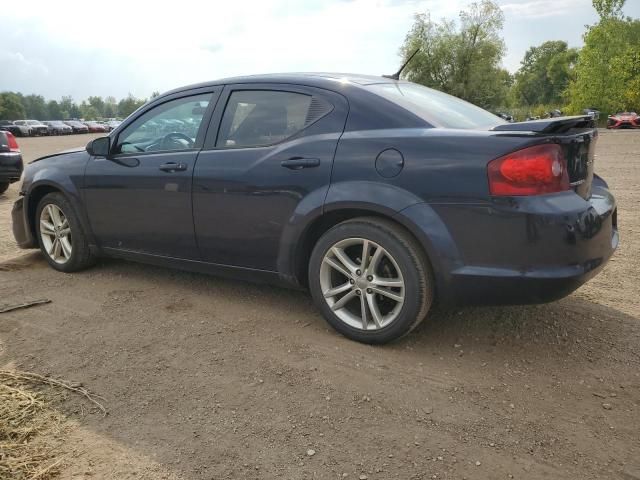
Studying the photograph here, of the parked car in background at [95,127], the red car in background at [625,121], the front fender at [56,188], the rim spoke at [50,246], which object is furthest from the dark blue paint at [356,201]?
the parked car in background at [95,127]

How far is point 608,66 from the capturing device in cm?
4338

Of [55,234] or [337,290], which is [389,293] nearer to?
[337,290]

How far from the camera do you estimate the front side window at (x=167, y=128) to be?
4.06 m

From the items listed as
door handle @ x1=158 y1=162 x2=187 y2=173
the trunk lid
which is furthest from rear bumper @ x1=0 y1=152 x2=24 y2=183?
the trunk lid

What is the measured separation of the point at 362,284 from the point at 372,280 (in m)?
0.07

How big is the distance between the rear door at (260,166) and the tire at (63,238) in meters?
1.44

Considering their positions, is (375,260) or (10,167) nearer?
(375,260)

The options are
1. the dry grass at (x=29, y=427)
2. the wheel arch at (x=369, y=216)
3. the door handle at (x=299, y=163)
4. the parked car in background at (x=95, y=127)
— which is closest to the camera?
the dry grass at (x=29, y=427)

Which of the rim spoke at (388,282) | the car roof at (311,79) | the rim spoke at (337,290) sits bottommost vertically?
the rim spoke at (337,290)

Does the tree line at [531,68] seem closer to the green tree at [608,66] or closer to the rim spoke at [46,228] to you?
the green tree at [608,66]

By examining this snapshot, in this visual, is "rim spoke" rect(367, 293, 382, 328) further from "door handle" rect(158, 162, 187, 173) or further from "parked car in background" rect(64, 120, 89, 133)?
"parked car in background" rect(64, 120, 89, 133)

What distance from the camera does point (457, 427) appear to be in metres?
2.51

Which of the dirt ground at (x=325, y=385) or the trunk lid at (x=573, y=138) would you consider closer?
the dirt ground at (x=325, y=385)

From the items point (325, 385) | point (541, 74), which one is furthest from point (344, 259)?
point (541, 74)
